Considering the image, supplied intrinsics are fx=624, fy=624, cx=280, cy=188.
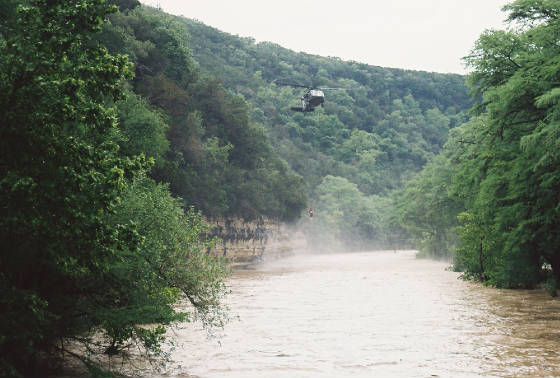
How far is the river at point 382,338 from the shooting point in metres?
13.3

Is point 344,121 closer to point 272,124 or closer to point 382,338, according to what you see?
point 272,124

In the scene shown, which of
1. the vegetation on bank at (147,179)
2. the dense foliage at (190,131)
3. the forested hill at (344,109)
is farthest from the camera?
the forested hill at (344,109)

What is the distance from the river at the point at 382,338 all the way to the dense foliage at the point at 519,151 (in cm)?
221

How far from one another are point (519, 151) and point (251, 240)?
47.9 meters

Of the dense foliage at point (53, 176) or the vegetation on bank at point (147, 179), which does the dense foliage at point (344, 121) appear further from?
the dense foliage at point (53, 176)

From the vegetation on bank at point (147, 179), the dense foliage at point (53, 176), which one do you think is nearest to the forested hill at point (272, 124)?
the vegetation on bank at point (147, 179)

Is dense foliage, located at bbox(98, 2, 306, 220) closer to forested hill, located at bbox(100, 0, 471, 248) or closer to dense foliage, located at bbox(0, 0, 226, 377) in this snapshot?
forested hill, located at bbox(100, 0, 471, 248)

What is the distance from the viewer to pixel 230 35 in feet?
480

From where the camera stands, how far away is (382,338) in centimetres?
1752

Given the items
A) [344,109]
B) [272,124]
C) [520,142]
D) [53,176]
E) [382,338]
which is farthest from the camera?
[344,109]

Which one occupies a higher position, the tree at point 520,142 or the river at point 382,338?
the tree at point 520,142

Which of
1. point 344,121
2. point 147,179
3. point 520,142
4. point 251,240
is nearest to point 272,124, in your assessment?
point 344,121

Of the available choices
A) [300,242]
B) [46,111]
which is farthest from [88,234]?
[300,242]

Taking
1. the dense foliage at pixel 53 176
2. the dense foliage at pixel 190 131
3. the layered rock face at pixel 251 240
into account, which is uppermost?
the dense foliage at pixel 190 131
